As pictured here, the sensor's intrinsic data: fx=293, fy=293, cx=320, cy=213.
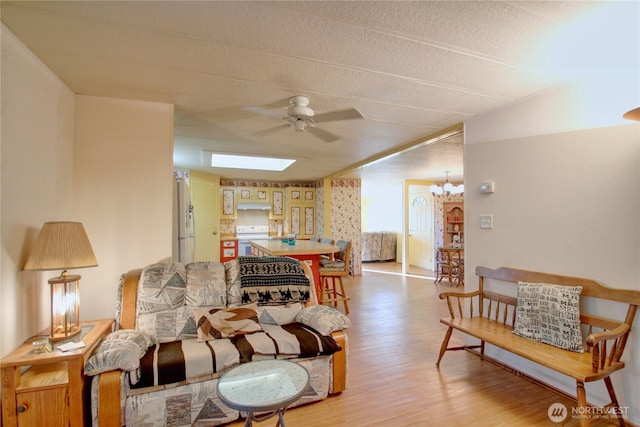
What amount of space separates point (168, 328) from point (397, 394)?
172cm

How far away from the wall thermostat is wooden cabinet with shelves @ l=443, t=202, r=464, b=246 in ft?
14.5

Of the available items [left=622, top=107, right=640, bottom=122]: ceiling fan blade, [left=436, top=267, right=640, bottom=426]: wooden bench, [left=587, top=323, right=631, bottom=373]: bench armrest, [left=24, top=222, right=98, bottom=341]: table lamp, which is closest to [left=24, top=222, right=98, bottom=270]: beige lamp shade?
[left=24, top=222, right=98, bottom=341]: table lamp

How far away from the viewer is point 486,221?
2.68 meters

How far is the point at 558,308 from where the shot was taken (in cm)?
199

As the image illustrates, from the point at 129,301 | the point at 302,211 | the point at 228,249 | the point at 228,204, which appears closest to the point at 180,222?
the point at 129,301

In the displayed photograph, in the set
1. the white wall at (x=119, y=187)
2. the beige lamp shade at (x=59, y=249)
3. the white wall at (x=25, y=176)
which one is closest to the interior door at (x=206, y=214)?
the white wall at (x=119, y=187)

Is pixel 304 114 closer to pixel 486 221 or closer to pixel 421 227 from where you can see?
pixel 486 221

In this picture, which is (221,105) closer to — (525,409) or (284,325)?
(284,325)

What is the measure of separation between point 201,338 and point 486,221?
256 cm

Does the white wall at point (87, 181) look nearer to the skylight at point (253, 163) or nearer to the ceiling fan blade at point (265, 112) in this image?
the ceiling fan blade at point (265, 112)

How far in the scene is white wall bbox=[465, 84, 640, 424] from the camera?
1812 millimetres

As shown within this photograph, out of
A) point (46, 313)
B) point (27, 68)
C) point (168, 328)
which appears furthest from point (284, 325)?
point (27, 68)

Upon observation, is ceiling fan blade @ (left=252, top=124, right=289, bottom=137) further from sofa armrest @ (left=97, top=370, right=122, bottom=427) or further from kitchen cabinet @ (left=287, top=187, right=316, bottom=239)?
kitchen cabinet @ (left=287, top=187, right=316, bottom=239)

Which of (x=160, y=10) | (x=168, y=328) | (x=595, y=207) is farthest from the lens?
(x=168, y=328)
